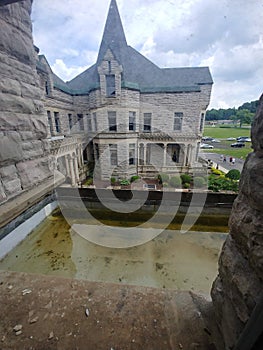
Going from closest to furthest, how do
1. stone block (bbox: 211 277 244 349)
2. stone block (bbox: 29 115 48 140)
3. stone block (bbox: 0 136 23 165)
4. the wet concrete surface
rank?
stone block (bbox: 211 277 244 349)
the wet concrete surface
stone block (bbox: 0 136 23 165)
stone block (bbox: 29 115 48 140)

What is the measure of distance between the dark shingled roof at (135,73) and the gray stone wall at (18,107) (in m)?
7.99

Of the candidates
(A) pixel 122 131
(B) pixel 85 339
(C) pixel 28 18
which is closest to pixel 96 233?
(B) pixel 85 339

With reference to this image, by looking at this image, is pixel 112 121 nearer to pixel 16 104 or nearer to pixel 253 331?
pixel 16 104

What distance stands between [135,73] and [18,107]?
9.86 meters

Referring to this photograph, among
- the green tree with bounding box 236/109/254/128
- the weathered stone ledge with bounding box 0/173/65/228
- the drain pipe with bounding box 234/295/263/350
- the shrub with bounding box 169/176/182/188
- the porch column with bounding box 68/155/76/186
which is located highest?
the green tree with bounding box 236/109/254/128

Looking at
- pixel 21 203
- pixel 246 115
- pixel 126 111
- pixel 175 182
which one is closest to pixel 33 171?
pixel 21 203

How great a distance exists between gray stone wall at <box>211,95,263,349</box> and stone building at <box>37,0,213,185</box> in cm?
797

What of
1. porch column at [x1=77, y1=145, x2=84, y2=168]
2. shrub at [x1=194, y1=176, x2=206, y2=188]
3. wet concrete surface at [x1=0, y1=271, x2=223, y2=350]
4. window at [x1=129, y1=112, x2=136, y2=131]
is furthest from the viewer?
window at [x1=129, y1=112, x2=136, y2=131]

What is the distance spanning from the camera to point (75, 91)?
31.6 feet

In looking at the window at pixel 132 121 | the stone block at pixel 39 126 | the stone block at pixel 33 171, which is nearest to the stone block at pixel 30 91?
the stone block at pixel 39 126

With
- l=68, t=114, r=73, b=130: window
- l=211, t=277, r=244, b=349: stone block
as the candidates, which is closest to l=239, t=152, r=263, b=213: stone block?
l=211, t=277, r=244, b=349: stone block

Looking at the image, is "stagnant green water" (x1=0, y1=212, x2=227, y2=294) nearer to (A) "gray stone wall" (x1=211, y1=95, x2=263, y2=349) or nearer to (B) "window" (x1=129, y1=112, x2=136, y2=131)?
(A) "gray stone wall" (x1=211, y1=95, x2=263, y2=349)

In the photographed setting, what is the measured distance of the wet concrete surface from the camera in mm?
887

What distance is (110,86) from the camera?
8.52 metres
